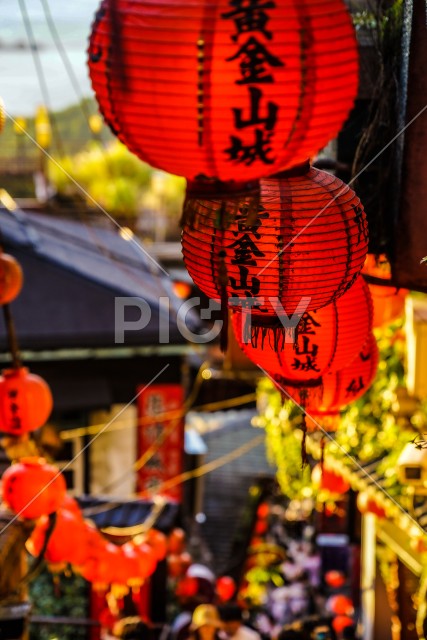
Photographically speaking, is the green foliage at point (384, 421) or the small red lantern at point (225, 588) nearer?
the green foliage at point (384, 421)

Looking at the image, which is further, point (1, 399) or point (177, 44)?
point (1, 399)

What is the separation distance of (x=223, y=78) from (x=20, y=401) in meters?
4.87

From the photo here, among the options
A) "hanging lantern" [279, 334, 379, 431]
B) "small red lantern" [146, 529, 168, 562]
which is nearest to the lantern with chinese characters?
"hanging lantern" [279, 334, 379, 431]

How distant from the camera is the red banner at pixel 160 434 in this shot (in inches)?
512

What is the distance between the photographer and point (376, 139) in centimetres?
639

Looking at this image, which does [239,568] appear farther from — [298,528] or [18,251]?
[18,251]

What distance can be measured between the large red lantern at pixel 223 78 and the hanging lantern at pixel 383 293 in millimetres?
3026

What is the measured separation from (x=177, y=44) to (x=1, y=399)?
4.94 meters

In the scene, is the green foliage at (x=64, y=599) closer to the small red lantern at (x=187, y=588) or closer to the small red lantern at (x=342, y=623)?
the small red lantern at (x=187, y=588)

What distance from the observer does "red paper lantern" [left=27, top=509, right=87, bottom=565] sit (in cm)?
890

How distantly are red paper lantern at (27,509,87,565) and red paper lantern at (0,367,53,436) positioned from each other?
1.36 m

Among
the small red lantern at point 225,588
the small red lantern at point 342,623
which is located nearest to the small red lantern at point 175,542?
the small red lantern at point 225,588

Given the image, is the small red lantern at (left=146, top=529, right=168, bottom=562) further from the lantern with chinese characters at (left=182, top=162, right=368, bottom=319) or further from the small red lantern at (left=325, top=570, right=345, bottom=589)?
the lantern with chinese characters at (left=182, top=162, right=368, bottom=319)

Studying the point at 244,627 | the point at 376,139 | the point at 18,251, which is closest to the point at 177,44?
the point at 376,139
